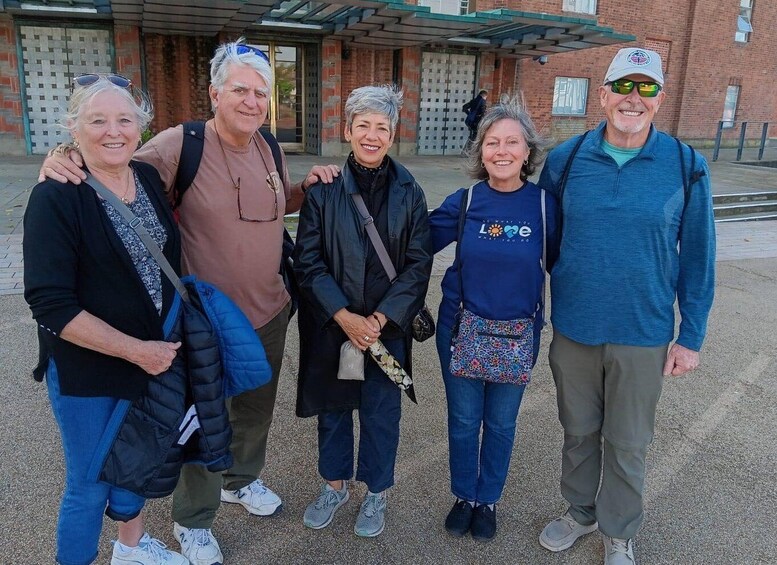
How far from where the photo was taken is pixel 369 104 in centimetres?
238

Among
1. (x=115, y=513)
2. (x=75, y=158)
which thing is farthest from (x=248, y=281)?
(x=115, y=513)

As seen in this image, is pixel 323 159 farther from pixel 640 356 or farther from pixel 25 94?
pixel 640 356

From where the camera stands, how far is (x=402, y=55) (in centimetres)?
1688

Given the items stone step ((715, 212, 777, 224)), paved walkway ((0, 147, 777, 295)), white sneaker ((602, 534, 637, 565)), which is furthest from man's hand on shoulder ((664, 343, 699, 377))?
stone step ((715, 212, 777, 224))

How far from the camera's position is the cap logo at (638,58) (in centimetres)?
224

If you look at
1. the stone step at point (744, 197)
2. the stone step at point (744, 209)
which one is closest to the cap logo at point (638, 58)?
the stone step at point (744, 209)

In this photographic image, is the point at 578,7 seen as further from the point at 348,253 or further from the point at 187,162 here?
the point at 187,162

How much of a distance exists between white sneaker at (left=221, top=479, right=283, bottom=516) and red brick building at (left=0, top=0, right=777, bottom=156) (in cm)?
1134

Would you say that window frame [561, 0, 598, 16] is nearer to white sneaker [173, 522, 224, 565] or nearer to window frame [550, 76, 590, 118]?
window frame [550, 76, 590, 118]

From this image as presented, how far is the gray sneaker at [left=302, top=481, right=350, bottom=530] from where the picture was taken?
8.92 feet

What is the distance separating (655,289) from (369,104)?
52.6 inches

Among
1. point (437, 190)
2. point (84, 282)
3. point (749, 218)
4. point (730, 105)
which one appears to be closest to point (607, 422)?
point (84, 282)

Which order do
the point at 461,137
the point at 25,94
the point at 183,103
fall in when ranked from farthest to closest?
1. the point at 461,137
2. the point at 183,103
3. the point at 25,94

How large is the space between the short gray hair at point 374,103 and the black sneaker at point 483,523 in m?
1.74
